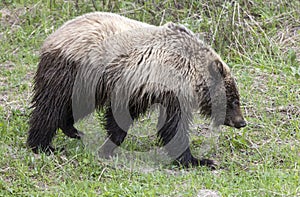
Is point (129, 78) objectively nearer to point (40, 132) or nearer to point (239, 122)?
point (40, 132)

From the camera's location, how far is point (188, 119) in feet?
22.2

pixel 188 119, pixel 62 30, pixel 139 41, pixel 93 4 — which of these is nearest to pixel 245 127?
pixel 188 119

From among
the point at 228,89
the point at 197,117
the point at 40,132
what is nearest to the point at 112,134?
the point at 40,132

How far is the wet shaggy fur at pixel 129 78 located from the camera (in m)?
6.65

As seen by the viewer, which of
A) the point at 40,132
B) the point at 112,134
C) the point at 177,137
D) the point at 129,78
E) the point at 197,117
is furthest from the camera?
the point at 197,117

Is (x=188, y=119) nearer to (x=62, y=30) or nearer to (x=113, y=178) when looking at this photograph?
(x=113, y=178)

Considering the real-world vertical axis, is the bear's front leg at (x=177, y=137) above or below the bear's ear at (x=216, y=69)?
below

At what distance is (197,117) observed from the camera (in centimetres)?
799

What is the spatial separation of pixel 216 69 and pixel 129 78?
3.11 ft

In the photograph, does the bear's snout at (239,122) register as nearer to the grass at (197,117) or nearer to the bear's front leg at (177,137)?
the grass at (197,117)

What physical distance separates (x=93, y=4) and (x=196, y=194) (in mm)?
5281

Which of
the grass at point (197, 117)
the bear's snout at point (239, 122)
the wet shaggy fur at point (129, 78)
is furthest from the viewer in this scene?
the bear's snout at point (239, 122)

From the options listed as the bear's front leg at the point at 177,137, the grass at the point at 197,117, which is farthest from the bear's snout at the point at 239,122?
the bear's front leg at the point at 177,137

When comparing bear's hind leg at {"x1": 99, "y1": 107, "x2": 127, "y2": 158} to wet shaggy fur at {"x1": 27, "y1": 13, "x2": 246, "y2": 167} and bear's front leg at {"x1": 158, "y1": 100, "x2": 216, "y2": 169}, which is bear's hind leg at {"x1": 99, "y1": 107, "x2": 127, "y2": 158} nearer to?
wet shaggy fur at {"x1": 27, "y1": 13, "x2": 246, "y2": 167}
